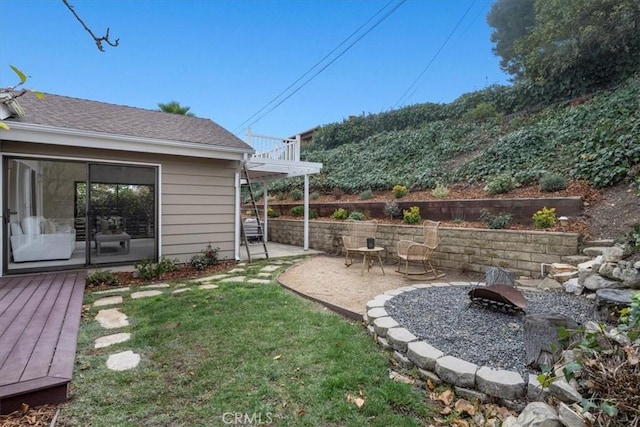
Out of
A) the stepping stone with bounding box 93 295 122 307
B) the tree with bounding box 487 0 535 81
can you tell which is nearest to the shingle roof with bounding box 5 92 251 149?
the stepping stone with bounding box 93 295 122 307

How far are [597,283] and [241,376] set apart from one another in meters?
3.74

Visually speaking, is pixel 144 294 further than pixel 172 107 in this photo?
No

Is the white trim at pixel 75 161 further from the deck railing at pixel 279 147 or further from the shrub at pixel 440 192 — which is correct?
the shrub at pixel 440 192

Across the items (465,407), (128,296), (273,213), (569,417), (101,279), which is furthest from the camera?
(273,213)

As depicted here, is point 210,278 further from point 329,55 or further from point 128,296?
point 329,55

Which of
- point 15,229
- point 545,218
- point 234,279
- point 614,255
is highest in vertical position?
point 545,218

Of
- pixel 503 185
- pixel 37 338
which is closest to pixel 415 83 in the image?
pixel 503 185

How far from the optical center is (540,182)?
5.84 m

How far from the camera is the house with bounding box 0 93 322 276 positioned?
5157mm

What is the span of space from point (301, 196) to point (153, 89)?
26.1 ft

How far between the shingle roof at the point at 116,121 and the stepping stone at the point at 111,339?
148 inches

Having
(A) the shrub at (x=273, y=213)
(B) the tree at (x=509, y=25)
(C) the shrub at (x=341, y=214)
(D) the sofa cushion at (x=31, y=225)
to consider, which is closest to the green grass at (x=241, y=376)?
(D) the sofa cushion at (x=31, y=225)

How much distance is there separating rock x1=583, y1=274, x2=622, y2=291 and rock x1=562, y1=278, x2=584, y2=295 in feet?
0.37

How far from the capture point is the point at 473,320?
3.00 m
